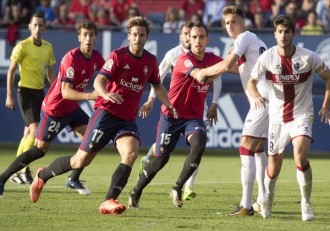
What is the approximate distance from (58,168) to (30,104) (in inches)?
155

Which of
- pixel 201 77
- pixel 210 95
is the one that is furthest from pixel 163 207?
pixel 210 95

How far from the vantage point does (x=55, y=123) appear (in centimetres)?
1355

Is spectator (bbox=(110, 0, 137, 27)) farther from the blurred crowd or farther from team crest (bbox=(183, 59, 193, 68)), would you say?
team crest (bbox=(183, 59, 193, 68))

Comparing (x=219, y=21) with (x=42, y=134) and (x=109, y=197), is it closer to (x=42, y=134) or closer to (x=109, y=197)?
(x=42, y=134)

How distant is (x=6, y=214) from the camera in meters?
11.2

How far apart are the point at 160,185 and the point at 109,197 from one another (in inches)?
169

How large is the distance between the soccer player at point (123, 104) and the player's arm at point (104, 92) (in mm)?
14

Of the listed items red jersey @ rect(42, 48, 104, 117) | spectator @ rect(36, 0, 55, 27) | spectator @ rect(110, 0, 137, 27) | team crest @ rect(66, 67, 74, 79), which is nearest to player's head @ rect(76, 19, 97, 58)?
red jersey @ rect(42, 48, 104, 117)

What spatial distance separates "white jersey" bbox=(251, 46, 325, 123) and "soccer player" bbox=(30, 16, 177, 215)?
1305 millimetres

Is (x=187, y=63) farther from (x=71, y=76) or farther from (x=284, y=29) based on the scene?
(x=284, y=29)

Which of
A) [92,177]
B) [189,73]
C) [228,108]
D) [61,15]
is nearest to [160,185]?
[92,177]

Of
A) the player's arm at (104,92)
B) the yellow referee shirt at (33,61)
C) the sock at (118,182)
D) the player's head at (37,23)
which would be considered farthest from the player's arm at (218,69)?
the yellow referee shirt at (33,61)

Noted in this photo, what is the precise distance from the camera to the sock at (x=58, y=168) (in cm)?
1205

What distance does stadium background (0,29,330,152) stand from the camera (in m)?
21.5
